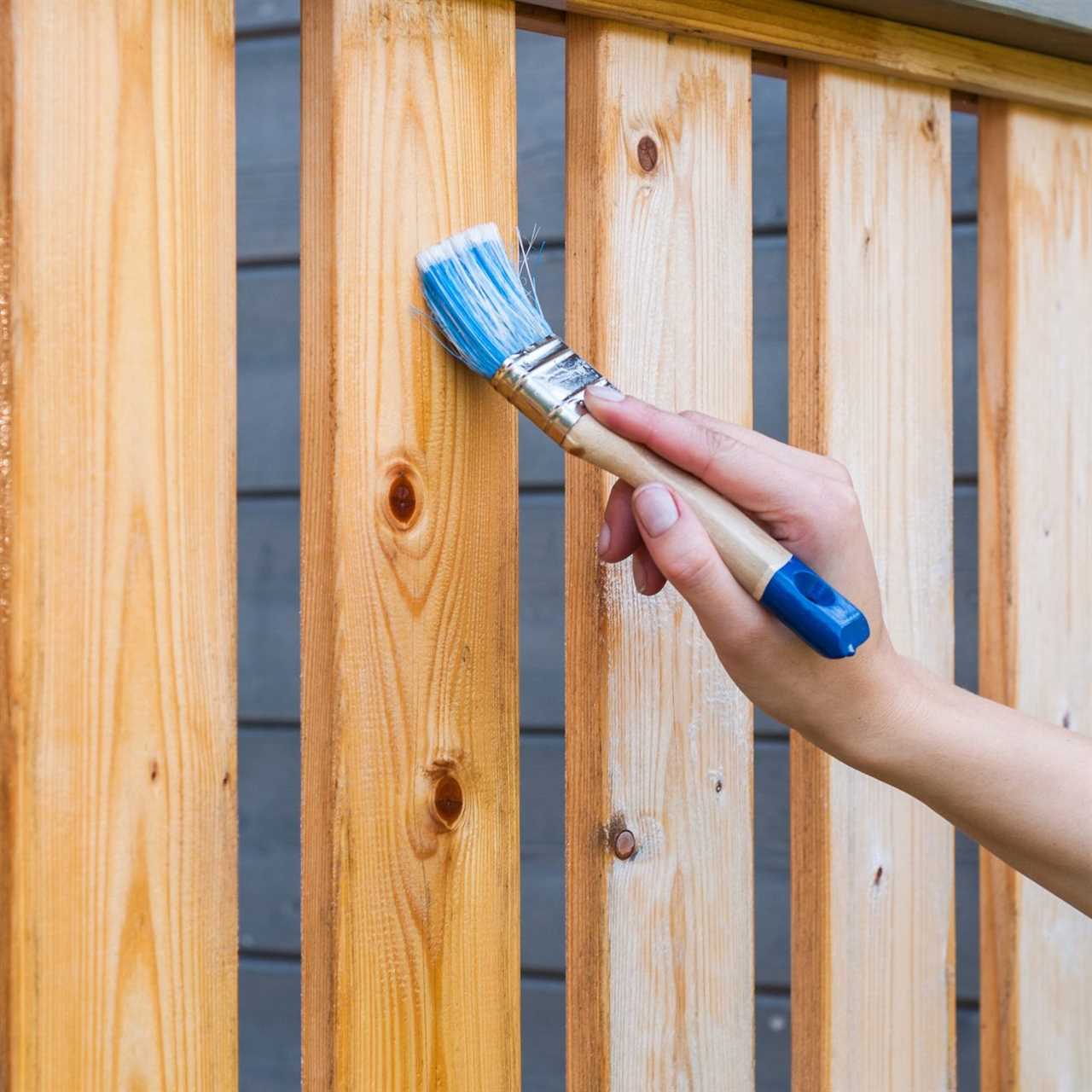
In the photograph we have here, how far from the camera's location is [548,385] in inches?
26.8

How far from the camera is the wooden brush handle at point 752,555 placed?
0.63 meters

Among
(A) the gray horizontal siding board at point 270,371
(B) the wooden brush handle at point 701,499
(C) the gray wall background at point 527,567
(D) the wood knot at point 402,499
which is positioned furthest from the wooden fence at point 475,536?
(A) the gray horizontal siding board at point 270,371

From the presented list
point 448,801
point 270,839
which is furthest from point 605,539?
point 270,839

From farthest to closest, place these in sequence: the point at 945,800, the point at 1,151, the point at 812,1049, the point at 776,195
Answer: the point at 776,195 < the point at 812,1049 < the point at 945,800 < the point at 1,151

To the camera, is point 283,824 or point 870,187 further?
point 283,824

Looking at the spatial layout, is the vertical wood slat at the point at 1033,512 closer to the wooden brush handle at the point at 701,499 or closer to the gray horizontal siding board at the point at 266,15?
the wooden brush handle at the point at 701,499

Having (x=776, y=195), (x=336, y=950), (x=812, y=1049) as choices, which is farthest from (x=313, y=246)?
(x=776, y=195)

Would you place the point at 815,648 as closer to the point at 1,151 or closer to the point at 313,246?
the point at 313,246

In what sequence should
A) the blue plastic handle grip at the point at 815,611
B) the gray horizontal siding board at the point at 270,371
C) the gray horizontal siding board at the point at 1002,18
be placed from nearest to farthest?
the blue plastic handle grip at the point at 815,611
the gray horizontal siding board at the point at 1002,18
the gray horizontal siding board at the point at 270,371

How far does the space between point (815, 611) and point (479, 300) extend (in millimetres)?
276

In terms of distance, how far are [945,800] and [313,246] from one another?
0.54 meters

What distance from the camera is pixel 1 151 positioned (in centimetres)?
62

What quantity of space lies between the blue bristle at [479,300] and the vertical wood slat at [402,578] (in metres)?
0.03

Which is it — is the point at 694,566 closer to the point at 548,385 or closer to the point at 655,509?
the point at 655,509
